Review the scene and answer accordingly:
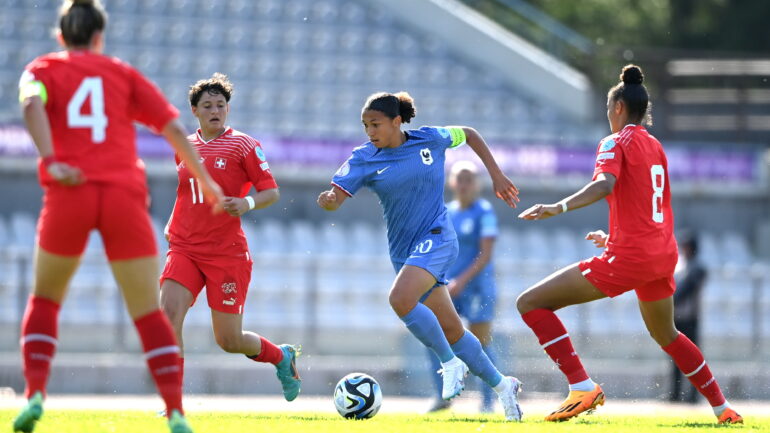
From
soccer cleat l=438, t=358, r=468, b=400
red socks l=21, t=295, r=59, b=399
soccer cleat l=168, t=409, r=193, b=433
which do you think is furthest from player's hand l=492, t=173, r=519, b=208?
red socks l=21, t=295, r=59, b=399

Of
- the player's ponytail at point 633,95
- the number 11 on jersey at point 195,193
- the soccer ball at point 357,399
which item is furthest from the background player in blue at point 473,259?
the number 11 on jersey at point 195,193

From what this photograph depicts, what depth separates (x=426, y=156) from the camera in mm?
8055

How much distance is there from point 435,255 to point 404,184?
501 millimetres

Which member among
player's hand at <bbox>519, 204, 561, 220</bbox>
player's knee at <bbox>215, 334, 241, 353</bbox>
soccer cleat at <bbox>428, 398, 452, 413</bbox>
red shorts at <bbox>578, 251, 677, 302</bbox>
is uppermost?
player's hand at <bbox>519, 204, 561, 220</bbox>

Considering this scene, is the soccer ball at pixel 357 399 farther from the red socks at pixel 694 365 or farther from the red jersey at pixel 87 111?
the red jersey at pixel 87 111

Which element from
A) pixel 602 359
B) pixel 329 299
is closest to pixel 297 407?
pixel 329 299

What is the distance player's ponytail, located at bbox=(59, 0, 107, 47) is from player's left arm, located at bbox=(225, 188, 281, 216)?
183cm

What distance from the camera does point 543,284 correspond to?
781 centimetres

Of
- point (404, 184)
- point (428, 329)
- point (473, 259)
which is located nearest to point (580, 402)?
point (428, 329)

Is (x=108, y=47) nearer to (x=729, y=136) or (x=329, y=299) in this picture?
(x=329, y=299)

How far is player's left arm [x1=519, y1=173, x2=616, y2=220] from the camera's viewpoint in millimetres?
7148

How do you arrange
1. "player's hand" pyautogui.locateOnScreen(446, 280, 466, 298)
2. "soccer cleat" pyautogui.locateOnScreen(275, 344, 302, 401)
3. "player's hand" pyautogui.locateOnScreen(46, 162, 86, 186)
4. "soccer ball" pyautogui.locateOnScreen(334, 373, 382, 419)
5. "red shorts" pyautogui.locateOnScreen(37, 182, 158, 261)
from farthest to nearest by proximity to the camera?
"player's hand" pyautogui.locateOnScreen(446, 280, 466, 298)
"soccer cleat" pyautogui.locateOnScreen(275, 344, 302, 401)
"soccer ball" pyautogui.locateOnScreen(334, 373, 382, 419)
"red shorts" pyautogui.locateOnScreen(37, 182, 158, 261)
"player's hand" pyautogui.locateOnScreen(46, 162, 86, 186)

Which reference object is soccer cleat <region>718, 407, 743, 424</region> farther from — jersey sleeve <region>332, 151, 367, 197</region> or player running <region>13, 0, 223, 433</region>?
player running <region>13, 0, 223, 433</region>

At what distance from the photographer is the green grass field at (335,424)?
684 cm
